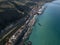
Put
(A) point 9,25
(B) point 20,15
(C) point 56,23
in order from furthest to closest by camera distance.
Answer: (C) point 56,23
(B) point 20,15
(A) point 9,25

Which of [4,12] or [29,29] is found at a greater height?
[4,12]

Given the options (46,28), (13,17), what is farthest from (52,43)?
(13,17)

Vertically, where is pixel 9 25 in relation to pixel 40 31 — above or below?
above

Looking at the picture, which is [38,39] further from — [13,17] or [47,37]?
[13,17]

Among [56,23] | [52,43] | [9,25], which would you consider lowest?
[56,23]

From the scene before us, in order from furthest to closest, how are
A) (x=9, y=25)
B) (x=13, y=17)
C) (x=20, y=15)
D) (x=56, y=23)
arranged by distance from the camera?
1. (x=56, y=23)
2. (x=20, y=15)
3. (x=13, y=17)
4. (x=9, y=25)

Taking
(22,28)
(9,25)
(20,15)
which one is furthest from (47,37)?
(20,15)

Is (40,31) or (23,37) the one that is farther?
(40,31)

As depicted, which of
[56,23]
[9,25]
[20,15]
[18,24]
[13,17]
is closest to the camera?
[9,25]

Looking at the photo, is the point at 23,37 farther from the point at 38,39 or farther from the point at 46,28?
the point at 46,28
